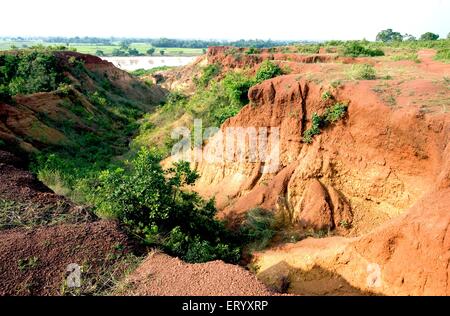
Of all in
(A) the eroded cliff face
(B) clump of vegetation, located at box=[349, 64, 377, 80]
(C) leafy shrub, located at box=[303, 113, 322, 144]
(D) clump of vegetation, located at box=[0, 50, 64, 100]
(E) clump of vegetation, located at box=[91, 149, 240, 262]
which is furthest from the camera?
(D) clump of vegetation, located at box=[0, 50, 64, 100]

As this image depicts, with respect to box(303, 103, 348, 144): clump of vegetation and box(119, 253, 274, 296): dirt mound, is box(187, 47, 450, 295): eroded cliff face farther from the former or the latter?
box(119, 253, 274, 296): dirt mound

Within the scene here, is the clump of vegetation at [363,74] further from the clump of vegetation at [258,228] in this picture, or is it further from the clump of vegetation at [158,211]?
the clump of vegetation at [158,211]

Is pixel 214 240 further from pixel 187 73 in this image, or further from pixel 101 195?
pixel 187 73

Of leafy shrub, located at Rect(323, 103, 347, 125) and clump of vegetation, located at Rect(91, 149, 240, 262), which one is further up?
leafy shrub, located at Rect(323, 103, 347, 125)

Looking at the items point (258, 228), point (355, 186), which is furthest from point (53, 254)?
point (355, 186)

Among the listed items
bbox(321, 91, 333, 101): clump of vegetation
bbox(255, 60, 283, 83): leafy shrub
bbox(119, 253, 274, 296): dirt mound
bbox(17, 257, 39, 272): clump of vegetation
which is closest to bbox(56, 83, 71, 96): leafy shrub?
bbox(255, 60, 283, 83): leafy shrub
